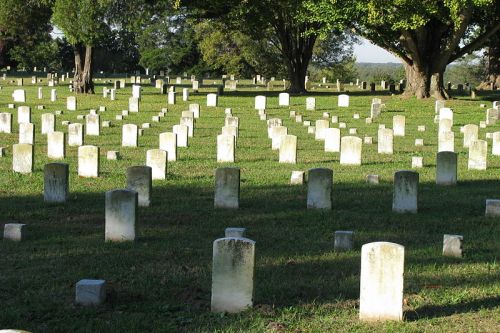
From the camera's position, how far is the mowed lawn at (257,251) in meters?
8.44

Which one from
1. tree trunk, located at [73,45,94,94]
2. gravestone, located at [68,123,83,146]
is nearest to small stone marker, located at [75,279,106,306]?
gravestone, located at [68,123,83,146]

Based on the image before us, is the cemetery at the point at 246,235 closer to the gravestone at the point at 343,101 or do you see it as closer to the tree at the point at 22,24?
the gravestone at the point at 343,101

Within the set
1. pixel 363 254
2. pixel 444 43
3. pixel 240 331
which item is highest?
pixel 444 43

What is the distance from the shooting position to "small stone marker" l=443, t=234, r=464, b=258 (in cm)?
1099

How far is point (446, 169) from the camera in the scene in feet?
56.5

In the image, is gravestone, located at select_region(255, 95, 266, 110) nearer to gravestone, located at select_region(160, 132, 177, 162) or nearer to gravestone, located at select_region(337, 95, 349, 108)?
gravestone, located at select_region(337, 95, 349, 108)

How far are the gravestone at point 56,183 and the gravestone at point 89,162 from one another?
9.15 ft

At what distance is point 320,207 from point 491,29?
3329cm

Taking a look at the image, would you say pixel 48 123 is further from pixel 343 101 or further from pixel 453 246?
pixel 343 101

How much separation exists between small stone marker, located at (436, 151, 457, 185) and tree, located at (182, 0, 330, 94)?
1070 inches

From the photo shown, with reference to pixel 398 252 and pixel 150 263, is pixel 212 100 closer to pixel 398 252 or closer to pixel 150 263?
pixel 150 263

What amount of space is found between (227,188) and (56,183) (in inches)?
107

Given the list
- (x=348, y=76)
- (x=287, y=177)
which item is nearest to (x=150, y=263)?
(x=287, y=177)

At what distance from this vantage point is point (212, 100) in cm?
3928
